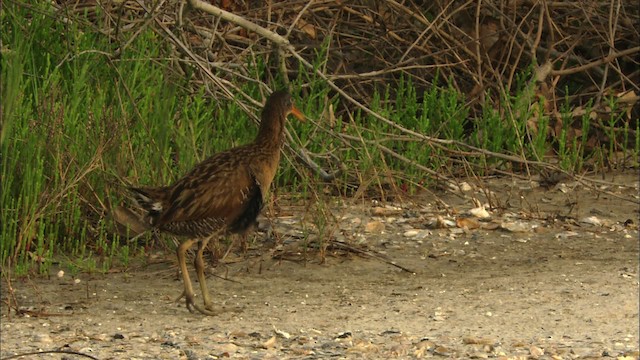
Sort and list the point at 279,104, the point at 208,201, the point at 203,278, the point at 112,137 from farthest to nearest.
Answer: the point at 112,137
the point at 279,104
the point at 203,278
the point at 208,201

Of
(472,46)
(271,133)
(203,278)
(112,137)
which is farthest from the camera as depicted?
(472,46)

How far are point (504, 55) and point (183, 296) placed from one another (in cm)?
449

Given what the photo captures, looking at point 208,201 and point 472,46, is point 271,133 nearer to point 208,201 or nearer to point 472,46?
point 208,201

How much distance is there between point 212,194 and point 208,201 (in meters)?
0.04

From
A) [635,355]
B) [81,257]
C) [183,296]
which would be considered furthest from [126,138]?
[635,355]

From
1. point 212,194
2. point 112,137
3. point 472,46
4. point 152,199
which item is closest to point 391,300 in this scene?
point 212,194

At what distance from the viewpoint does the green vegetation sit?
6578 millimetres

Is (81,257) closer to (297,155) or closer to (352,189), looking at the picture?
(297,155)

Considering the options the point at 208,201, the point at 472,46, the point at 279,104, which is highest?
the point at 279,104

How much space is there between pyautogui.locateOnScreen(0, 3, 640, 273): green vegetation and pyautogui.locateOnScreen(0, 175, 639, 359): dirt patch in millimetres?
284

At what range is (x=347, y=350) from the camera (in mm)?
5262

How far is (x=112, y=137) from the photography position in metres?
6.75

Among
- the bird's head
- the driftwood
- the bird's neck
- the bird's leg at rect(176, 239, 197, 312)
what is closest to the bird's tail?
the bird's leg at rect(176, 239, 197, 312)

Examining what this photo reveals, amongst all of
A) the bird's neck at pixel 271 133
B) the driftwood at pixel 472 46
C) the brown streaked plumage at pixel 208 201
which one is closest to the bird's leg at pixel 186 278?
the brown streaked plumage at pixel 208 201
